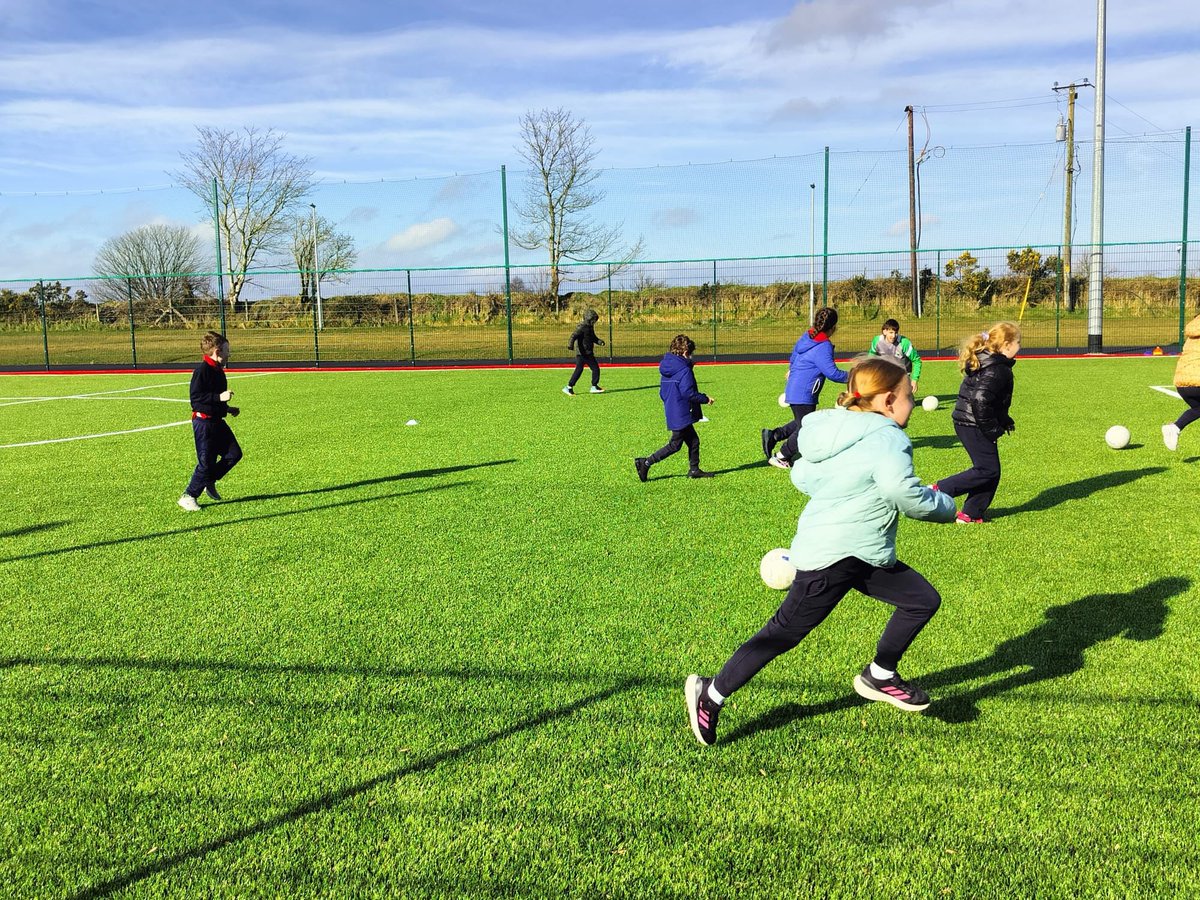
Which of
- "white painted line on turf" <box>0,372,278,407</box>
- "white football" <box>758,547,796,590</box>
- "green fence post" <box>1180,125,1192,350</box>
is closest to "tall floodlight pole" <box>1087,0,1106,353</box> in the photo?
"green fence post" <box>1180,125,1192,350</box>

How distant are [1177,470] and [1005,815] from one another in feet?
25.1

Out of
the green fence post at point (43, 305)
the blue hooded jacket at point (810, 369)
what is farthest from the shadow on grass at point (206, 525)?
the green fence post at point (43, 305)

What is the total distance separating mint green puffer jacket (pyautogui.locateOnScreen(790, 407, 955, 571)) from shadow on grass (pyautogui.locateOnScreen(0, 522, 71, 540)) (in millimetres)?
6621

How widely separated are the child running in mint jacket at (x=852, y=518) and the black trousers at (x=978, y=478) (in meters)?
3.71

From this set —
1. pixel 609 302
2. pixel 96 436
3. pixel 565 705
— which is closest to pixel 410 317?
pixel 609 302

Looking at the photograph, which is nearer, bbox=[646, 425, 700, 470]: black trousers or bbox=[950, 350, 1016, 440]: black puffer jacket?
bbox=[950, 350, 1016, 440]: black puffer jacket

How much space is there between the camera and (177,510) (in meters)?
8.09

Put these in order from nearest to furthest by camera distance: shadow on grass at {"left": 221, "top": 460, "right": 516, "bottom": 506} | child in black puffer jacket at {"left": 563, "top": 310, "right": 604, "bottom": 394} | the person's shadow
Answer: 1. the person's shadow
2. shadow on grass at {"left": 221, "top": 460, "right": 516, "bottom": 506}
3. child in black puffer jacket at {"left": 563, "top": 310, "right": 604, "bottom": 394}

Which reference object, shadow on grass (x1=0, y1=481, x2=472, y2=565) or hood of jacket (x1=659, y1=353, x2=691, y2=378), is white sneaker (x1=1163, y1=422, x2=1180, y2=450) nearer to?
hood of jacket (x1=659, y1=353, x2=691, y2=378)

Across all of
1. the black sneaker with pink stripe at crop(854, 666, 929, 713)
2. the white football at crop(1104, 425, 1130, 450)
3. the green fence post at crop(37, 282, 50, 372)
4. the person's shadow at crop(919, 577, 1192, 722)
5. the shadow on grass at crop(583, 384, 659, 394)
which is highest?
the green fence post at crop(37, 282, 50, 372)

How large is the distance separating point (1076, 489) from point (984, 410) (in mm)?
2006

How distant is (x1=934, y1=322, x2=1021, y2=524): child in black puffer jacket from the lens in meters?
7.05

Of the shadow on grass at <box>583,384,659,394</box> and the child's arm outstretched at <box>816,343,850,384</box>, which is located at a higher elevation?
the child's arm outstretched at <box>816,343,850,384</box>

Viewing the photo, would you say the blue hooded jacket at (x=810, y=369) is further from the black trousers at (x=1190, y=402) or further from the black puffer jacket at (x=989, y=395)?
the black trousers at (x=1190, y=402)
